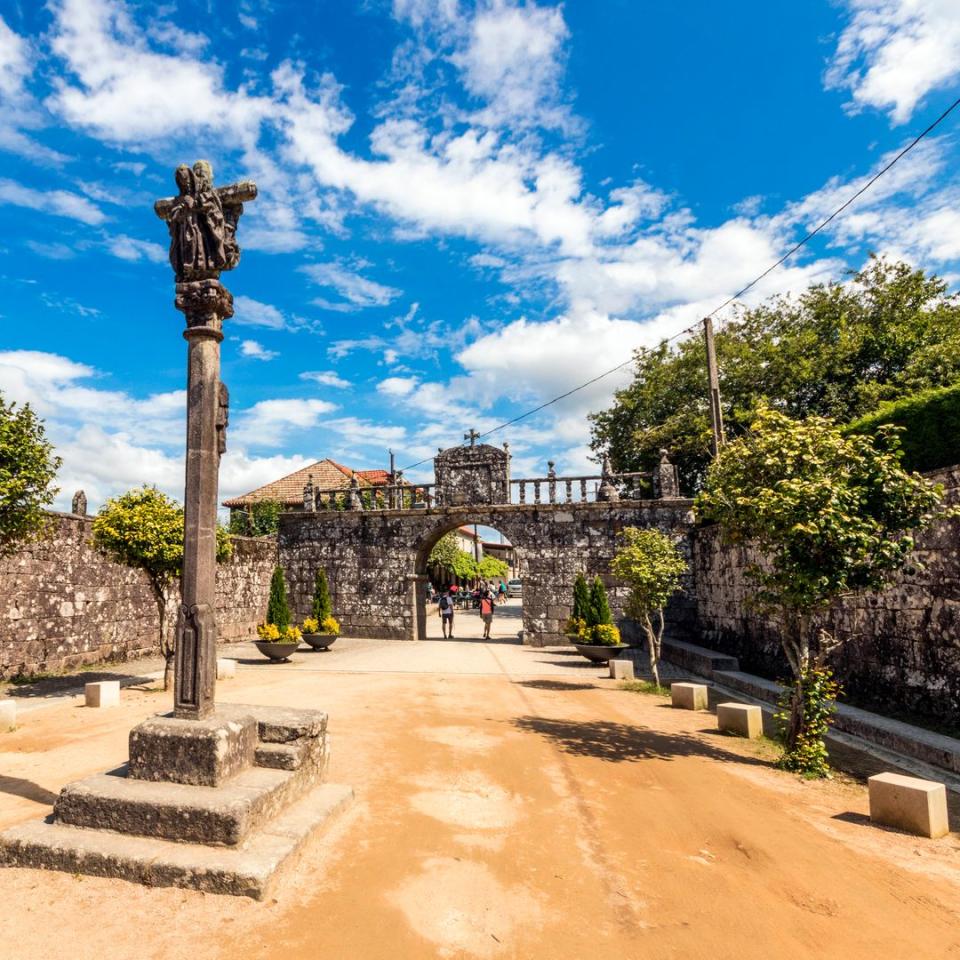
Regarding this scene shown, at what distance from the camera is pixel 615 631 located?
46.0 feet

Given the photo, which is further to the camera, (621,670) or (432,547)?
(432,547)

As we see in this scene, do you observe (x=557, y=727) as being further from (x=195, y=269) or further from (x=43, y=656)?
(x=43, y=656)

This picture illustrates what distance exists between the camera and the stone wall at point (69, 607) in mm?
10508

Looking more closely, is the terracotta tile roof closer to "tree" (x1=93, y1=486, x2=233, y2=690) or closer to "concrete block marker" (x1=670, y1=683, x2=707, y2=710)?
"tree" (x1=93, y1=486, x2=233, y2=690)

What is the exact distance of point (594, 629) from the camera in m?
14.0

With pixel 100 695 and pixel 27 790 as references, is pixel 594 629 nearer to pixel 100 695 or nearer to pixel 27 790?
pixel 100 695

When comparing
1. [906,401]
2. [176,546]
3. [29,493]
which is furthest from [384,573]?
[906,401]

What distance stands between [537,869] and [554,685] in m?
7.36

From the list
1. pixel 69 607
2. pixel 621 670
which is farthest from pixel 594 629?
pixel 69 607

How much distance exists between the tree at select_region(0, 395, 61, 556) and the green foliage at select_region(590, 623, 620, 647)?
10.9 m

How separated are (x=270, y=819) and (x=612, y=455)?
2176cm

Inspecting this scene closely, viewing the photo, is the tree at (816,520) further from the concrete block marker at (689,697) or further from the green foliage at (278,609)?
the green foliage at (278,609)

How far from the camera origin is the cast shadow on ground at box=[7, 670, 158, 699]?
9.45 m

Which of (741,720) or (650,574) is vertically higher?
(650,574)
